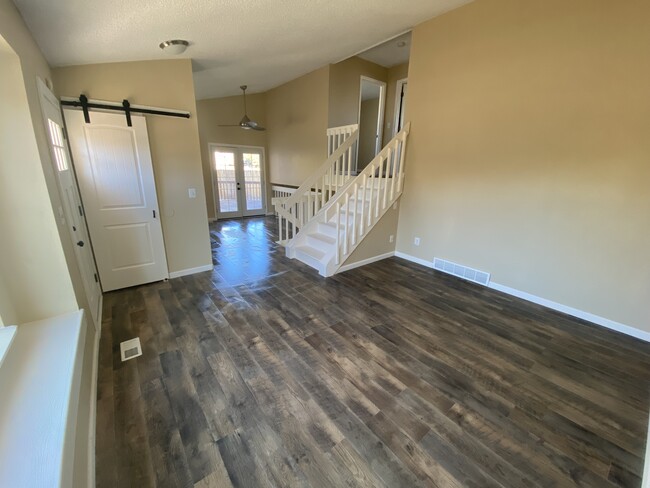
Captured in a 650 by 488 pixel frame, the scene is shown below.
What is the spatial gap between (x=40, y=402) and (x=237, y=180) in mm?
7059

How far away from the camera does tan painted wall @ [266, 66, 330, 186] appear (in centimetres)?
552

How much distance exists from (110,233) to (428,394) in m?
3.60

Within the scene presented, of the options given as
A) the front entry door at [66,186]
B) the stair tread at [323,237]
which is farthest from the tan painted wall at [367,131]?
the front entry door at [66,186]

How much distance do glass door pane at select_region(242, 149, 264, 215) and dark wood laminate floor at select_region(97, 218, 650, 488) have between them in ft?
17.0

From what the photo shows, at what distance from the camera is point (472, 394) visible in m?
1.84

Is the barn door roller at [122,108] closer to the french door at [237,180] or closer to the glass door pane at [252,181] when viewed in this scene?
the french door at [237,180]

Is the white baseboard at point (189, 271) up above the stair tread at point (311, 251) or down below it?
below

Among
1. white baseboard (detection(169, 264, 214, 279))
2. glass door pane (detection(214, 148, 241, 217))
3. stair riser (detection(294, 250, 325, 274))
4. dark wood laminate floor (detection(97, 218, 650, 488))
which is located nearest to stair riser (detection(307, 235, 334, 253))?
stair riser (detection(294, 250, 325, 274))

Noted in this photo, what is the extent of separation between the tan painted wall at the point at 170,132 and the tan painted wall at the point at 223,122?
131 inches

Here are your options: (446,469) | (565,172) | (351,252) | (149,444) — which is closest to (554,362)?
(446,469)

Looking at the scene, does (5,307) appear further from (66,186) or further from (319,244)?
(319,244)

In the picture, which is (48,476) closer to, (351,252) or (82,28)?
(82,28)

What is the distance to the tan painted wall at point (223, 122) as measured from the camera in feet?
22.1

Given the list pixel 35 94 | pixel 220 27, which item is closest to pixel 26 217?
pixel 35 94
